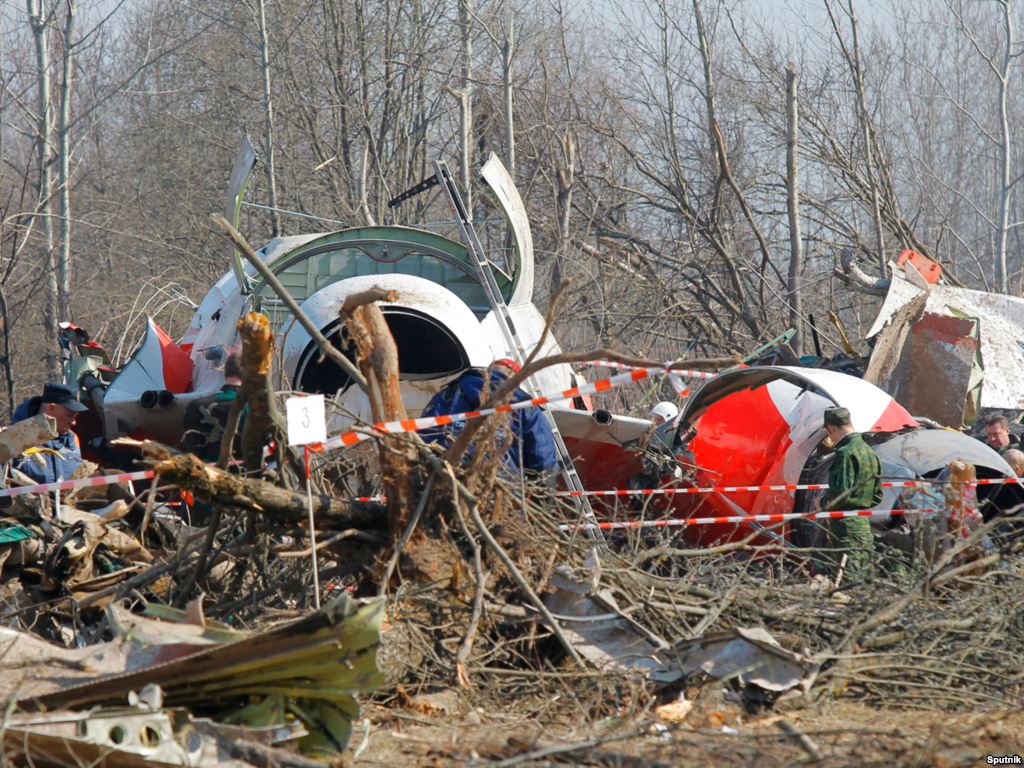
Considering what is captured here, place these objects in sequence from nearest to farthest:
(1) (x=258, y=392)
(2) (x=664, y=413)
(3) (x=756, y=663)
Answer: (3) (x=756, y=663), (1) (x=258, y=392), (2) (x=664, y=413)

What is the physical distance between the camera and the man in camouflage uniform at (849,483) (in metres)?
7.32

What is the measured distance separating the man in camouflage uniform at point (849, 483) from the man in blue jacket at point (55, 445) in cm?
478

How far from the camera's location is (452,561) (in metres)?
5.30

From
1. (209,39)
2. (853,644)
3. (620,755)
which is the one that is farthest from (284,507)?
(209,39)

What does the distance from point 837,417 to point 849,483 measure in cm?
57

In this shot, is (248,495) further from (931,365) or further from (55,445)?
(931,365)

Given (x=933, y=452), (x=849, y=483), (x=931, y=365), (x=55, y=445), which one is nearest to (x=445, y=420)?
(x=849, y=483)

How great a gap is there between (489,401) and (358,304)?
710mm

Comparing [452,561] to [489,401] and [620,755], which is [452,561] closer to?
[489,401]

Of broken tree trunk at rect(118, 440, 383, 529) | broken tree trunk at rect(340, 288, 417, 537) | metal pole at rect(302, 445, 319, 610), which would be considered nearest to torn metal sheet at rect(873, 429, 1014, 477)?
broken tree trunk at rect(340, 288, 417, 537)

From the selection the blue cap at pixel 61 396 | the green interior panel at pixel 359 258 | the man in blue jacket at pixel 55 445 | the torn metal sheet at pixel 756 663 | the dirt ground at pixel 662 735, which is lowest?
the dirt ground at pixel 662 735

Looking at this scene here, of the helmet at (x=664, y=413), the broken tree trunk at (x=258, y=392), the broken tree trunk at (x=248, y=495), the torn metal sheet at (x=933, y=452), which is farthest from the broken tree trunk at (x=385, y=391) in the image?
the helmet at (x=664, y=413)

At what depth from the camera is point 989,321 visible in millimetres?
12383

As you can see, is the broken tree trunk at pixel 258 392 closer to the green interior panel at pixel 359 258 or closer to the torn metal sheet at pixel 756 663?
the torn metal sheet at pixel 756 663
